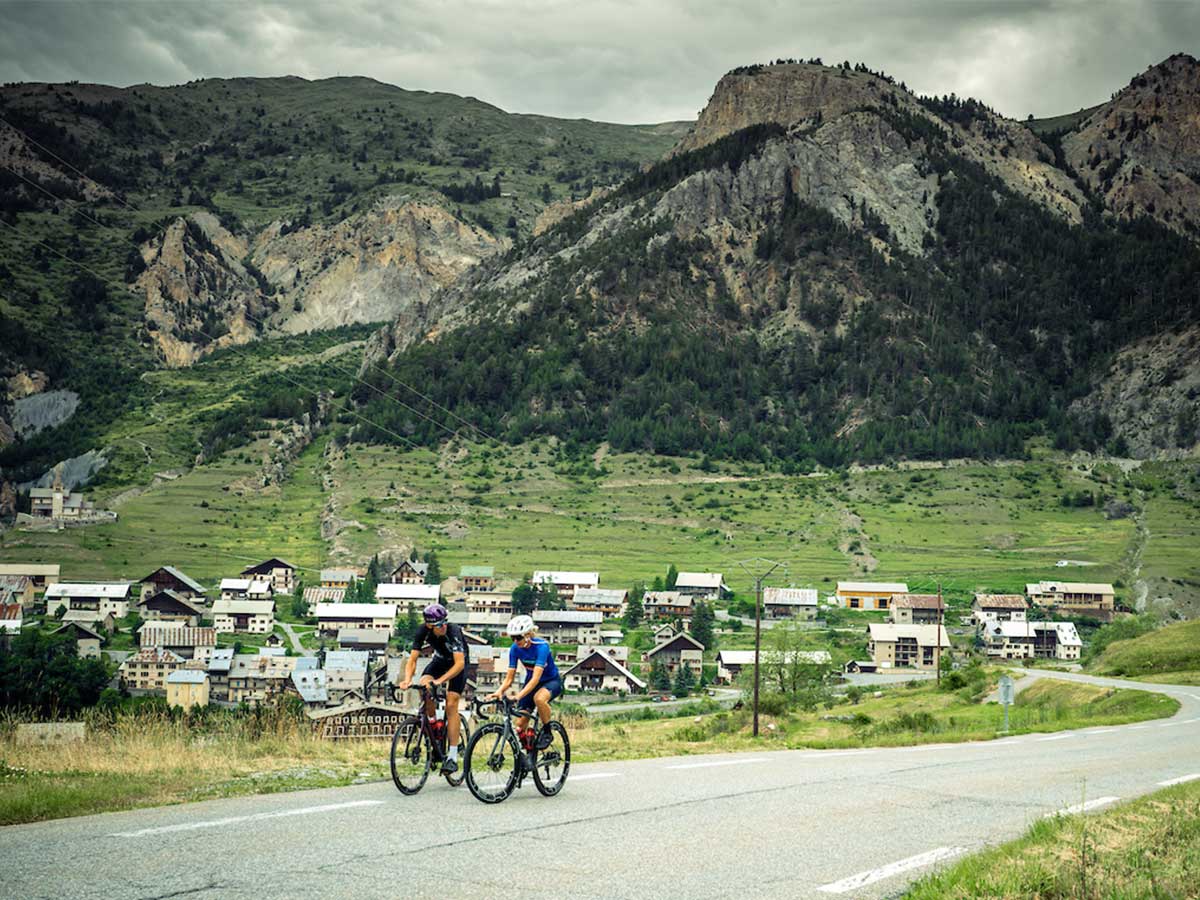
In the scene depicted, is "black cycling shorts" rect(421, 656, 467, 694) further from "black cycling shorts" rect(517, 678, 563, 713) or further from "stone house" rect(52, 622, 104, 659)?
"stone house" rect(52, 622, 104, 659)

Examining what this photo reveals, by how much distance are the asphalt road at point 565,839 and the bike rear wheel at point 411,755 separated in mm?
254

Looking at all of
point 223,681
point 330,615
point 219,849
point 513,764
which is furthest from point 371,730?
point 330,615

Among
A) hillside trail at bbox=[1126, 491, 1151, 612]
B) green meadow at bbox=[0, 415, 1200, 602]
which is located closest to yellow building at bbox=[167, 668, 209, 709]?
green meadow at bbox=[0, 415, 1200, 602]

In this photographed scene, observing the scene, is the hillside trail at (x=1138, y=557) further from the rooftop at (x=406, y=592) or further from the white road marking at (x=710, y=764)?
the white road marking at (x=710, y=764)

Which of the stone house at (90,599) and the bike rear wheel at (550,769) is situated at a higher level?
the bike rear wheel at (550,769)

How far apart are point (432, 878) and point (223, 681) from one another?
95.1 meters

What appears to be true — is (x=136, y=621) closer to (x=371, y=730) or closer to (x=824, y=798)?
(x=371, y=730)

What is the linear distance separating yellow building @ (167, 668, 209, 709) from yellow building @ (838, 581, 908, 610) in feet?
268

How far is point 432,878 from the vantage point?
10.7 m

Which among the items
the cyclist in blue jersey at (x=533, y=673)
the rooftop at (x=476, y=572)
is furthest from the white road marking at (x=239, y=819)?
the rooftop at (x=476, y=572)

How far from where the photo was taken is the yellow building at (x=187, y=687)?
85.3 m

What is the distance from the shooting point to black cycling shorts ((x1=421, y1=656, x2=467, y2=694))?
54.0 feet

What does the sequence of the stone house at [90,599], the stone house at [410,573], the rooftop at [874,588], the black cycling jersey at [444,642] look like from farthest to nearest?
the stone house at [410,573], the rooftop at [874,588], the stone house at [90,599], the black cycling jersey at [444,642]

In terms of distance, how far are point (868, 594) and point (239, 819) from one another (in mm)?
137693
